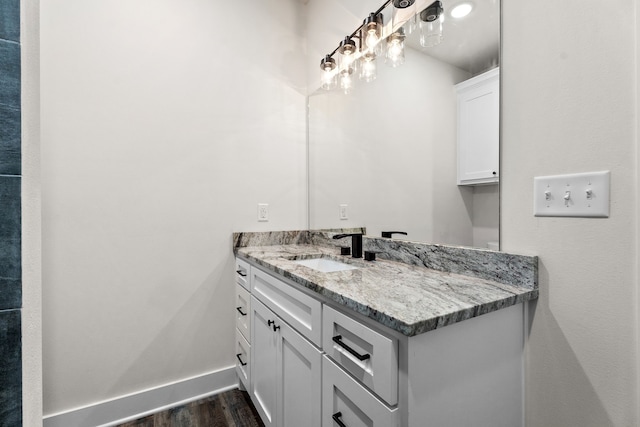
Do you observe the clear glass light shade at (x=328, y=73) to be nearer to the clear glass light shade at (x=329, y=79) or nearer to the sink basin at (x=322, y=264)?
the clear glass light shade at (x=329, y=79)

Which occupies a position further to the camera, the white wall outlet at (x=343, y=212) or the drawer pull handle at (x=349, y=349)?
the white wall outlet at (x=343, y=212)

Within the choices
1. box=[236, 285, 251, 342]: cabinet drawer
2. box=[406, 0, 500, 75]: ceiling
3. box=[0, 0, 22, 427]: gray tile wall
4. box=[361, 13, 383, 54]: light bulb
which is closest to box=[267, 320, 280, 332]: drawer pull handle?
box=[236, 285, 251, 342]: cabinet drawer

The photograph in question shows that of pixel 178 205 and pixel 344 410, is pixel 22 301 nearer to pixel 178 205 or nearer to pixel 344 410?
pixel 344 410

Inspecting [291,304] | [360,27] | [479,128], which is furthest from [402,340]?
[360,27]

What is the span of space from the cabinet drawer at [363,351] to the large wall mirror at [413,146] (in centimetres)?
60

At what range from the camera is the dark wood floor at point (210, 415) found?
1550mm

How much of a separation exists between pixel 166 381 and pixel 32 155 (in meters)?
1.52

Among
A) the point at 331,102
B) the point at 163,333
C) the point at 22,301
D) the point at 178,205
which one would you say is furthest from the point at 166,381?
the point at 331,102

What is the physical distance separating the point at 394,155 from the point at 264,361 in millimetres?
1194

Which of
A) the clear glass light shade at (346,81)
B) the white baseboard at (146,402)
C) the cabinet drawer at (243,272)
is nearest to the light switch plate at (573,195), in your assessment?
the clear glass light shade at (346,81)

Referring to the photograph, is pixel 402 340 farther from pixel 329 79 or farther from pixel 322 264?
pixel 329 79

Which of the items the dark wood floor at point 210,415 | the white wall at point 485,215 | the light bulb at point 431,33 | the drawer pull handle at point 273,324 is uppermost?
the light bulb at point 431,33

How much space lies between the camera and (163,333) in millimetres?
1712

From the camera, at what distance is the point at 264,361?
141cm
